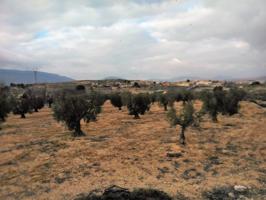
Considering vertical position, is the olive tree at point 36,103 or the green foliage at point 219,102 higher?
the green foliage at point 219,102

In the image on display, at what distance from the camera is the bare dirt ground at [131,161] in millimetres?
16906

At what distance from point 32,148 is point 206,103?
23.2 metres

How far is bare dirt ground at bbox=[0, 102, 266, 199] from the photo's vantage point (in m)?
16.9

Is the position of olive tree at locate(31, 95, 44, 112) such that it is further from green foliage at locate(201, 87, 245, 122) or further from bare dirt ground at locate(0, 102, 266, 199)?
green foliage at locate(201, 87, 245, 122)

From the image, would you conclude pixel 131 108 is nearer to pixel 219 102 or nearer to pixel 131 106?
pixel 131 106

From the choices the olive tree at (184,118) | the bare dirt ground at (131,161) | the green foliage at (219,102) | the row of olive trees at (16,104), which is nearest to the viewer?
the bare dirt ground at (131,161)

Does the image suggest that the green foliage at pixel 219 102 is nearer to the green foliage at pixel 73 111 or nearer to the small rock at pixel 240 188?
the green foliage at pixel 73 111

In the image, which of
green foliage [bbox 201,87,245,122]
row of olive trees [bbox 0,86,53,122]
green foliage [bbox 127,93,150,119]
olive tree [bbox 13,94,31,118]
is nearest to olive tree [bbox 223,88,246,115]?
green foliage [bbox 201,87,245,122]

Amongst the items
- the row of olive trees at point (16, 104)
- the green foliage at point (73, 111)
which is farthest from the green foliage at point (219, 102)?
the row of olive trees at point (16, 104)

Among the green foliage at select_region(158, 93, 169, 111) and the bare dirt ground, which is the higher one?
the green foliage at select_region(158, 93, 169, 111)

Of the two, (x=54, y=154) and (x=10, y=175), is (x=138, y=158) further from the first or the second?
(x=10, y=175)

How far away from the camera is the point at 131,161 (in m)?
21.4

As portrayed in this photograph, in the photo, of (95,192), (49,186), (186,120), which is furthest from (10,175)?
(186,120)

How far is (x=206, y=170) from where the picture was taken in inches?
762
